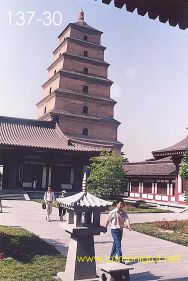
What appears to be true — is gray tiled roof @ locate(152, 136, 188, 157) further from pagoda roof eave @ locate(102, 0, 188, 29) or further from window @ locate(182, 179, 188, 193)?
pagoda roof eave @ locate(102, 0, 188, 29)

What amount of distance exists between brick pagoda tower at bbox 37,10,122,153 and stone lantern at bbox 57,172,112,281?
29.6m

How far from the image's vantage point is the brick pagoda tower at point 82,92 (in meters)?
38.1

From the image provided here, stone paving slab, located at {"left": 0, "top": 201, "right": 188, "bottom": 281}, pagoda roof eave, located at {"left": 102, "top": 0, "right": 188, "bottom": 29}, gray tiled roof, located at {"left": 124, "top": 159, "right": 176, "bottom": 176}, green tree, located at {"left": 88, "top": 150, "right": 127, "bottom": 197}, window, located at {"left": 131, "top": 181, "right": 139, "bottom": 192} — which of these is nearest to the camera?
pagoda roof eave, located at {"left": 102, "top": 0, "right": 188, "bottom": 29}

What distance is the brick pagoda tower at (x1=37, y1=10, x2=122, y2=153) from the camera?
38.1 m

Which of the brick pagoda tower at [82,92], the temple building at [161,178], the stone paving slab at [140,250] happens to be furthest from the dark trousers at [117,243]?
the brick pagoda tower at [82,92]

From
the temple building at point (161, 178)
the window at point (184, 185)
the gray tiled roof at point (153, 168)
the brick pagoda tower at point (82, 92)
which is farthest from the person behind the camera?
the brick pagoda tower at point (82, 92)

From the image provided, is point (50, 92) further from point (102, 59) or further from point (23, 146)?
point (23, 146)

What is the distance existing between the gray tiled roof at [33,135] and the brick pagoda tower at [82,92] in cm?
174

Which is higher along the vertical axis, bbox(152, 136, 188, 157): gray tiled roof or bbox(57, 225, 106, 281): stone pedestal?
bbox(152, 136, 188, 157): gray tiled roof

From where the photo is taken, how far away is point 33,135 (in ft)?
114

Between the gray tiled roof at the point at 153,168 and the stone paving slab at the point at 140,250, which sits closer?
the stone paving slab at the point at 140,250

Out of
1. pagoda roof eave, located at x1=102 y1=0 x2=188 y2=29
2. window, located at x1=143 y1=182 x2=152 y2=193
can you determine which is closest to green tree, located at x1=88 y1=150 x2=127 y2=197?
window, located at x1=143 y1=182 x2=152 y2=193

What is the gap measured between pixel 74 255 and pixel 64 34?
38.2 metres

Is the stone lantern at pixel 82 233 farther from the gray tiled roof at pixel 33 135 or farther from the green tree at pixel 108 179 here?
the gray tiled roof at pixel 33 135
